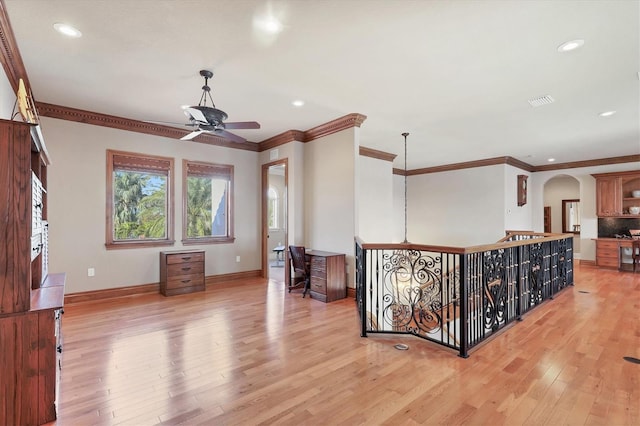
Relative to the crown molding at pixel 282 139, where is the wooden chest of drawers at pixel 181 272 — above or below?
below

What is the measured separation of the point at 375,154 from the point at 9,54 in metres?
6.34

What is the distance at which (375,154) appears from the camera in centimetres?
762

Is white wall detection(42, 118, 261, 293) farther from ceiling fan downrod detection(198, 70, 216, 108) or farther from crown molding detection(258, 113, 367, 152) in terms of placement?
ceiling fan downrod detection(198, 70, 216, 108)

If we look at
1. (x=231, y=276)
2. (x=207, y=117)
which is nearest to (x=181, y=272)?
(x=231, y=276)

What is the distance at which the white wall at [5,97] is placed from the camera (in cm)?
292

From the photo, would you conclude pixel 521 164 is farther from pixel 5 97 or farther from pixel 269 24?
pixel 5 97

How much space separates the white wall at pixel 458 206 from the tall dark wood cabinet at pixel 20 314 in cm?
880

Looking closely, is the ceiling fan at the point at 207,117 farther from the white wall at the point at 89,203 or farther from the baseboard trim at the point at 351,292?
the baseboard trim at the point at 351,292

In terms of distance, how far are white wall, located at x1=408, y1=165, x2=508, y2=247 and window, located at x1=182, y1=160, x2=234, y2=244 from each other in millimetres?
6037

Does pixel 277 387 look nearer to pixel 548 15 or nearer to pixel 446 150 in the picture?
pixel 548 15

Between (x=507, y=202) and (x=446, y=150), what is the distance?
2349 millimetres

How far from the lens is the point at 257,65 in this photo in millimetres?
3295

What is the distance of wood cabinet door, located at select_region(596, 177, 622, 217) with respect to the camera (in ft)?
26.4

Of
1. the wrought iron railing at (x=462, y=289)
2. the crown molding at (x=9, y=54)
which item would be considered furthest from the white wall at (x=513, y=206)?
the crown molding at (x=9, y=54)
